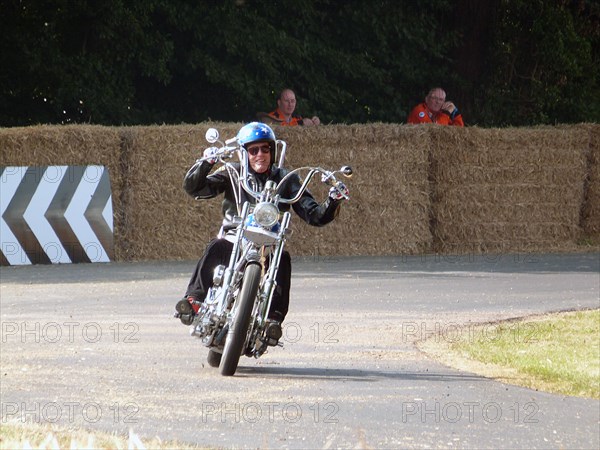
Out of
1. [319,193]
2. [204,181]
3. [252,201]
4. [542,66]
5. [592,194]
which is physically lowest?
[252,201]

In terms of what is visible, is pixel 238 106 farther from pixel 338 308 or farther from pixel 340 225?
pixel 338 308

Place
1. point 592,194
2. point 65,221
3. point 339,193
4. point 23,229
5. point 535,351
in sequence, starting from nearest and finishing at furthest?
point 339,193, point 535,351, point 23,229, point 65,221, point 592,194

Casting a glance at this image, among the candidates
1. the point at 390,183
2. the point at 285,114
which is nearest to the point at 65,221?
the point at 285,114

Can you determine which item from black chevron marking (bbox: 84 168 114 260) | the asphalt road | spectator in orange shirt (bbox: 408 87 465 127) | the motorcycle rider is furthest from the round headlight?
spectator in orange shirt (bbox: 408 87 465 127)

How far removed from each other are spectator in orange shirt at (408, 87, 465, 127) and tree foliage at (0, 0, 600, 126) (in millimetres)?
2910

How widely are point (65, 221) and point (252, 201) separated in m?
9.10

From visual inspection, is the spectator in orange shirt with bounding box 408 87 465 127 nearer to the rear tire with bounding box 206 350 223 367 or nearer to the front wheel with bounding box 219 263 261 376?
the rear tire with bounding box 206 350 223 367

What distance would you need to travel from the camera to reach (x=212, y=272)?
10016mm

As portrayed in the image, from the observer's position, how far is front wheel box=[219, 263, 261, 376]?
921cm

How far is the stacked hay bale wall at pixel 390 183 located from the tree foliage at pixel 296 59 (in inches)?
123

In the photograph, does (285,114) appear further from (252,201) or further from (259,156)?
(252,201)

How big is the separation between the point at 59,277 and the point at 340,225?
4992 mm

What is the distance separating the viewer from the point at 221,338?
9.48 m

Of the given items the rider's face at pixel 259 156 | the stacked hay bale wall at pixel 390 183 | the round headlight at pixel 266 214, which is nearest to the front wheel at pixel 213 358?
the round headlight at pixel 266 214
